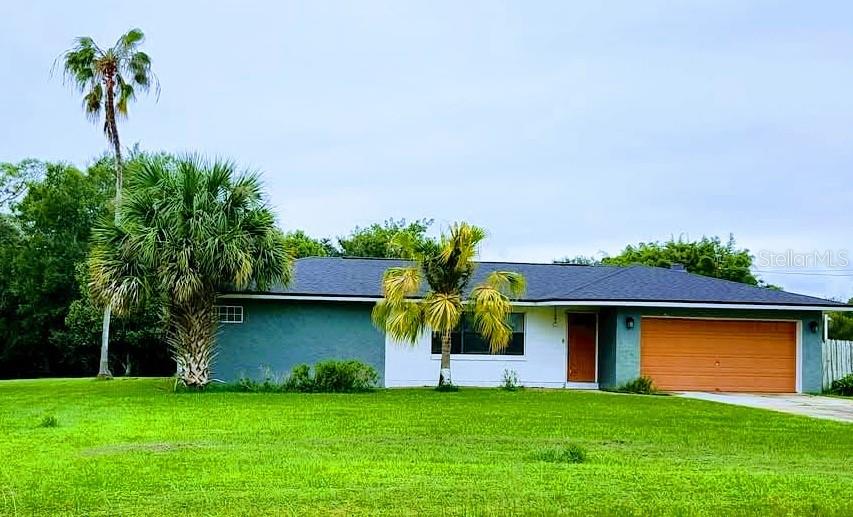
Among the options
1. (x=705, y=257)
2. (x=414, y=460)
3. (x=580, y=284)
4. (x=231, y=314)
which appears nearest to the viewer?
(x=414, y=460)

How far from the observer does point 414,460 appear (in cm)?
982

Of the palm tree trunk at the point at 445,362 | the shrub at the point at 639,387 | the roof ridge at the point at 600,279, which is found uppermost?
the roof ridge at the point at 600,279

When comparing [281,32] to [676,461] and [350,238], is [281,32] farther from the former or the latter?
[350,238]

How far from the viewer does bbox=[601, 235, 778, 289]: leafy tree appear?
41906 mm

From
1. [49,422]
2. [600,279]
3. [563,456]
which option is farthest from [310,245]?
[563,456]

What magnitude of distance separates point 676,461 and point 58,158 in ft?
121

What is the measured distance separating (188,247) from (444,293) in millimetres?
5595

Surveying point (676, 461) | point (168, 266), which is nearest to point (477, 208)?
point (168, 266)

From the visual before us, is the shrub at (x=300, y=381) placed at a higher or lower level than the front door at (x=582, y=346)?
lower

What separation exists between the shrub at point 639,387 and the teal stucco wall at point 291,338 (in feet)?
19.3

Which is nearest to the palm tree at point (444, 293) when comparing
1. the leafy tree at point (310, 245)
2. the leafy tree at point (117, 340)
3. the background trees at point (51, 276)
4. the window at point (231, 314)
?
the window at point (231, 314)

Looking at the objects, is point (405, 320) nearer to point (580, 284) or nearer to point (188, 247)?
point (188, 247)

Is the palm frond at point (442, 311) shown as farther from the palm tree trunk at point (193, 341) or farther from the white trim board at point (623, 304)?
the palm tree trunk at point (193, 341)

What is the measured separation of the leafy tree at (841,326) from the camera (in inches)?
1582
